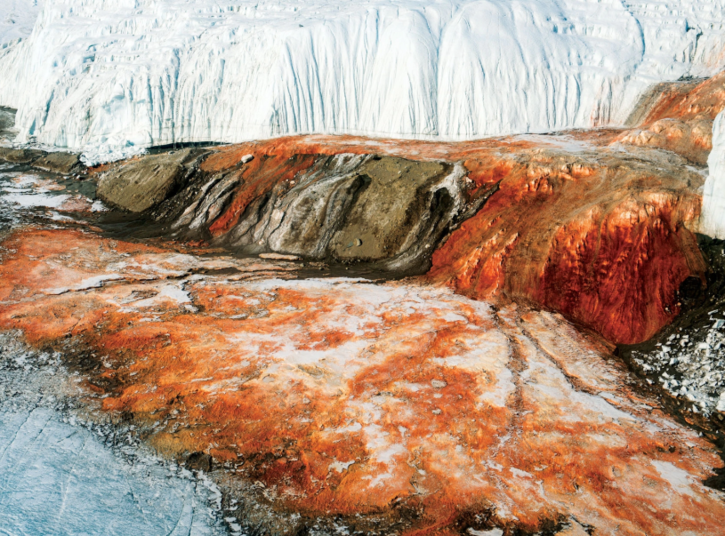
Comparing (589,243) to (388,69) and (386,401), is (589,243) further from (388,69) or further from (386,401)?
(388,69)

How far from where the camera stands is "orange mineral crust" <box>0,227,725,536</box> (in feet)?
23.1

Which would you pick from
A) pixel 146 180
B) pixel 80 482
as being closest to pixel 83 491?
pixel 80 482

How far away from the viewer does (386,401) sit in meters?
8.89

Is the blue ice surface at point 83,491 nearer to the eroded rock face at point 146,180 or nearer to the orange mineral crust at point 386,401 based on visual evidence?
the orange mineral crust at point 386,401

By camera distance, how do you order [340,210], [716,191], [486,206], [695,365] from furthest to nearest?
[340,210]
[486,206]
[716,191]
[695,365]

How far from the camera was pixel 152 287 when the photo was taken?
45.2 ft

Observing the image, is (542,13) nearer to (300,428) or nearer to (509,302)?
(509,302)

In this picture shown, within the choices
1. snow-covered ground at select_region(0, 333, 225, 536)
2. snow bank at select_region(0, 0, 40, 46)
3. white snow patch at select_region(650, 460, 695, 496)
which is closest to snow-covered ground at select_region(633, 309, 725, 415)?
white snow patch at select_region(650, 460, 695, 496)

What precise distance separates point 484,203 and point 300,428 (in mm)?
10073

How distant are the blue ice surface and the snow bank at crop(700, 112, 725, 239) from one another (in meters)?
12.6

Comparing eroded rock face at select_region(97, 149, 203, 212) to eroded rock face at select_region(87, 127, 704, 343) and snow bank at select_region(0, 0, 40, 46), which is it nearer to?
eroded rock face at select_region(87, 127, 704, 343)

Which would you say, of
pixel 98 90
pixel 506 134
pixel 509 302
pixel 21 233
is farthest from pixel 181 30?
pixel 509 302

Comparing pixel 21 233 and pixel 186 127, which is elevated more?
pixel 186 127

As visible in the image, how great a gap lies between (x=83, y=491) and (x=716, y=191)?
47.8ft
